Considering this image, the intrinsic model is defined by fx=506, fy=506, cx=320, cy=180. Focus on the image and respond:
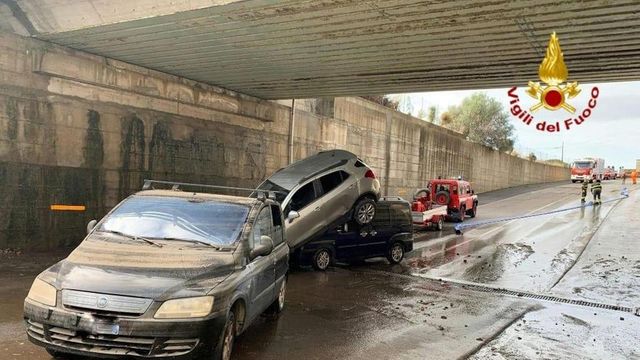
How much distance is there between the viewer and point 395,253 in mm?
13641

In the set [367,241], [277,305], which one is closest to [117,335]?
[277,305]

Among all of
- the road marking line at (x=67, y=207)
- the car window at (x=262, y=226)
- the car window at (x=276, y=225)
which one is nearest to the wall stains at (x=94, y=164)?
the road marking line at (x=67, y=207)

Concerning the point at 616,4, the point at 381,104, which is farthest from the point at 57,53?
the point at 381,104

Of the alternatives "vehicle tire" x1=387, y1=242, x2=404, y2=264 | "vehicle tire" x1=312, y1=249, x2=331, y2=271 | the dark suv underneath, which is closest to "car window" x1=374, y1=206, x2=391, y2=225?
the dark suv underneath

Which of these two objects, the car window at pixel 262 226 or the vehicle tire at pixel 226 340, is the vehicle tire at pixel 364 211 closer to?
the car window at pixel 262 226

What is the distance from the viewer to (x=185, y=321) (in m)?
4.39

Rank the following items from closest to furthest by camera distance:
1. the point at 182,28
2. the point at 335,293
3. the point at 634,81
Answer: the point at 335,293 < the point at 182,28 < the point at 634,81

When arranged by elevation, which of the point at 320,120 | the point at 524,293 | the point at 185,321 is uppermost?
the point at 320,120

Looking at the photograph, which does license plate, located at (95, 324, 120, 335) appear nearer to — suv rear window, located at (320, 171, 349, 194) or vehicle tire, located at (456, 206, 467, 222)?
suv rear window, located at (320, 171, 349, 194)

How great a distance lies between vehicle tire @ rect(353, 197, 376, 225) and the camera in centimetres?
1259

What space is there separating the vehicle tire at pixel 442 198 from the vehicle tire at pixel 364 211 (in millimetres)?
11665

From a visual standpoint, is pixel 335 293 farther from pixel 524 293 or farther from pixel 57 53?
pixel 57 53

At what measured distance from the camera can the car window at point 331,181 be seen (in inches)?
474

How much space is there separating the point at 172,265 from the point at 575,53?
10.2 m
